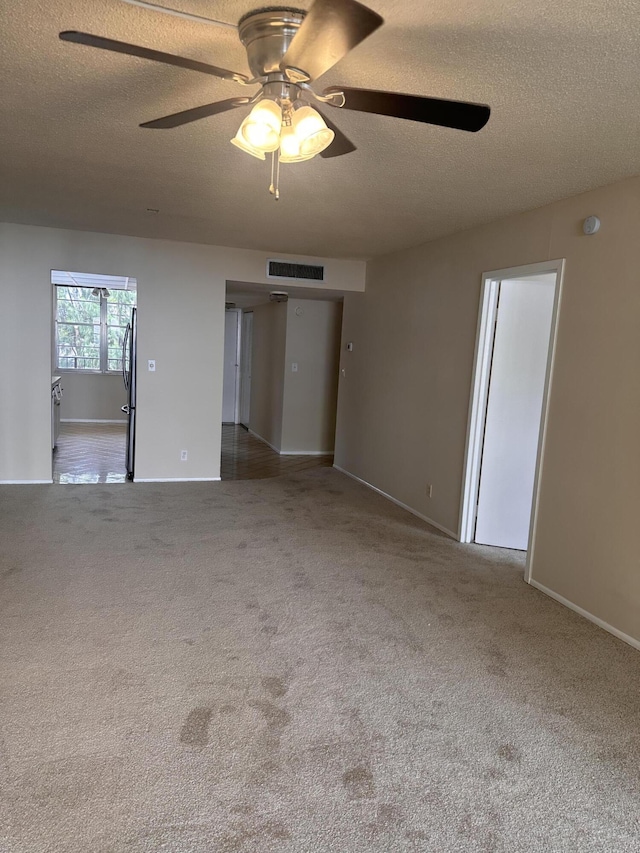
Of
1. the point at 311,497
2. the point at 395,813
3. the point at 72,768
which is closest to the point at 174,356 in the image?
the point at 311,497

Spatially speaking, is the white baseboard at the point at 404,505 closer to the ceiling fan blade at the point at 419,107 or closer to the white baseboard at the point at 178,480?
the white baseboard at the point at 178,480

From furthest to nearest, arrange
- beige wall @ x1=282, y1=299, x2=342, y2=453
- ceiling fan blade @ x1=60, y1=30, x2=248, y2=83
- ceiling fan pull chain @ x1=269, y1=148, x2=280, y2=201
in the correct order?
beige wall @ x1=282, y1=299, x2=342, y2=453 < ceiling fan pull chain @ x1=269, y1=148, x2=280, y2=201 < ceiling fan blade @ x1=60, y1=30, x2=248, y2=83

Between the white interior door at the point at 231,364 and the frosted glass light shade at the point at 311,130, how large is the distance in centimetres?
817

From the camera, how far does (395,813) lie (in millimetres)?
1818

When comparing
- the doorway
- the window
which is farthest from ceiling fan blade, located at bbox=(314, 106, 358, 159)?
the window

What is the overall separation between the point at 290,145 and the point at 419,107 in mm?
495

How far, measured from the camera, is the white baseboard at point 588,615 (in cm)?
301

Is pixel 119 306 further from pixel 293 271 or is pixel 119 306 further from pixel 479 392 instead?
pixel 479 392

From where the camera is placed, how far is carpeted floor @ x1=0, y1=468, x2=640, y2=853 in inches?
69.7

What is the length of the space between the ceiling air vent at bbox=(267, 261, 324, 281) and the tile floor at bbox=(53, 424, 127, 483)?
2688 mm

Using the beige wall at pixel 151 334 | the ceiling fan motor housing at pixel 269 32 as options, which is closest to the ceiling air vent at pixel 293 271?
the beige wall at pixel 151 334

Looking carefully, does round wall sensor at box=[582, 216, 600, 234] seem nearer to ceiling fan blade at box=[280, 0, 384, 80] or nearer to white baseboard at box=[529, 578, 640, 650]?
white baseboard at box=[529, 578, 640, 650]

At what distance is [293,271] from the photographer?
6.15 meters

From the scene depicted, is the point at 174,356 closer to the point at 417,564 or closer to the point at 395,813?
the point at 417,564
